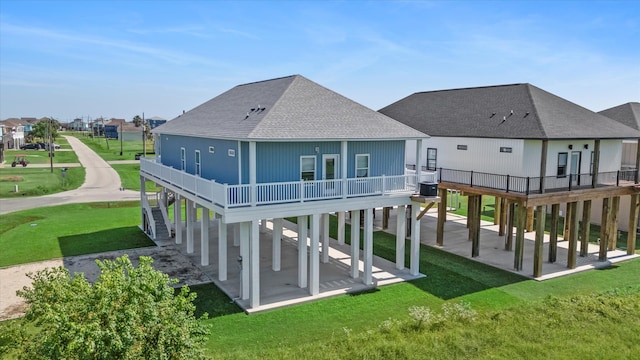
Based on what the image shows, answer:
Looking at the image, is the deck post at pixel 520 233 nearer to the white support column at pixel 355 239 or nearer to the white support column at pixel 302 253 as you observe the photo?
the white support column at pixel 355 239

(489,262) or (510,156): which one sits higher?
(510,156)

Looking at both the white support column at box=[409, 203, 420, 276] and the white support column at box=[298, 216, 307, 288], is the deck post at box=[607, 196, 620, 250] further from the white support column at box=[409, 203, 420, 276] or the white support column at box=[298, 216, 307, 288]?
the white support column at box=[298, 216, 307, 288]

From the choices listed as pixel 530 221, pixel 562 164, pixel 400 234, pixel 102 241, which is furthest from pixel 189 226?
pixel 530 221

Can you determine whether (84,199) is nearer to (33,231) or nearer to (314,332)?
(33,231)

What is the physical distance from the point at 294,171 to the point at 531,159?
11258 millimetres

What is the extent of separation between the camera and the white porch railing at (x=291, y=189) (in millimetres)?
16516

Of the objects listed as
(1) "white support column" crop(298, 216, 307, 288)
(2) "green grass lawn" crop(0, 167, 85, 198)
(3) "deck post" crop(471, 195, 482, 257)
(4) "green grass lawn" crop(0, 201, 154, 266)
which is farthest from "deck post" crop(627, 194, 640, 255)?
(2) "green grass lawn" crop(0, 167, 85, 198)

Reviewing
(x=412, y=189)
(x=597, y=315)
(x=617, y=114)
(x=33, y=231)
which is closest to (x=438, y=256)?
(x=412, y=189)

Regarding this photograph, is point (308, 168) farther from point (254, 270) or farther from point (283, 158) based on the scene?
point (254, 270)

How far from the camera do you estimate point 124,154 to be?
8569cm

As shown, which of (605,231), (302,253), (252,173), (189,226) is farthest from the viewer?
(605,231)

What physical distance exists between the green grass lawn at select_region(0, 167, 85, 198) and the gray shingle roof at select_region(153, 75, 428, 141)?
25952 millimetres

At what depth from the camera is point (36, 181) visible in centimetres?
4716

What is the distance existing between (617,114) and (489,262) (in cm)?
1788
